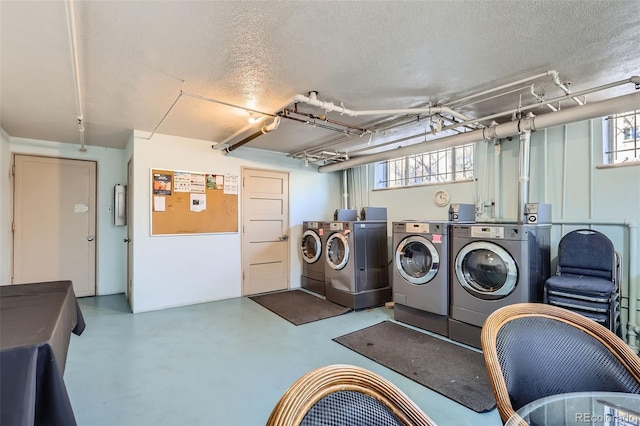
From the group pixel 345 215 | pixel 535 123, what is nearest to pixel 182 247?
pixel 345 215

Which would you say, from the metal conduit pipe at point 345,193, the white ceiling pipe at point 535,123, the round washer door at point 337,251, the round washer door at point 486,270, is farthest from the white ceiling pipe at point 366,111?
the metal conduit pipe at point 345,193

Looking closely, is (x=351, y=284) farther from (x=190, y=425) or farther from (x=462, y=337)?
(x=190, y=425)

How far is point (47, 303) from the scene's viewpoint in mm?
1631

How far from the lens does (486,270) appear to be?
3031 mm

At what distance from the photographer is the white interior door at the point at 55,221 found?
4242 millimetres

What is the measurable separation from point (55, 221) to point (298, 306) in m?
3.88

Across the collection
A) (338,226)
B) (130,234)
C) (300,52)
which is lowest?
(130,234)

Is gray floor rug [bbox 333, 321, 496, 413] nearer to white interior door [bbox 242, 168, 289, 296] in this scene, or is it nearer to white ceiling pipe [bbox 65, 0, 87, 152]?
white interior door [bbox 242, 168, 289, 296]

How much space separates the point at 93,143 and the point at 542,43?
555cm

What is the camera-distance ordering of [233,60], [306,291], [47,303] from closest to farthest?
[47,303] < [233,60] < [306,291]

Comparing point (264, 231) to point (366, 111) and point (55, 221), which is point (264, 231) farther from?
point (55, 221)

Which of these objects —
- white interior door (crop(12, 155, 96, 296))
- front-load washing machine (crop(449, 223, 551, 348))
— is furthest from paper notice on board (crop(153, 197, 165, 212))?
front-load washing machine (crop(449, 223, 551, 348))

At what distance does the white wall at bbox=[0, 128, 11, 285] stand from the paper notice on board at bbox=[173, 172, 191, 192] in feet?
6.60

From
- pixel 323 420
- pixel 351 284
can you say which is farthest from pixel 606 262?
pixel 323 420
